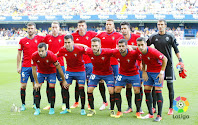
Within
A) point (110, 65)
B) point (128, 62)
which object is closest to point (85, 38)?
point (110, 65)

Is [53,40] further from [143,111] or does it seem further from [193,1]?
[193,1]

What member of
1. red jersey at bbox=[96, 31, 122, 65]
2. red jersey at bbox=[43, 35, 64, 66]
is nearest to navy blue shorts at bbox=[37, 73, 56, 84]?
red jersey at bbox=[43, 35, 64, 66]

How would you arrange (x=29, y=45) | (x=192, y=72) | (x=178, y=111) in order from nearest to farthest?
1. (x=178, y=111)
2. (x=29, y=45)
3. (x=192, y=72)

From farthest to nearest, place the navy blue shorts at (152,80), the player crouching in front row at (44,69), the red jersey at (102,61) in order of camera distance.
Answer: the player crouching in front row at (44,69)
the red jersey at (102,61)
the navy blue shorts at (152,80)

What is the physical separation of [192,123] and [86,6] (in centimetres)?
4259

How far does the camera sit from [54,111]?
24.0 ft

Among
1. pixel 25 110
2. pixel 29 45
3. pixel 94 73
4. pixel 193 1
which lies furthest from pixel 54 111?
pixel 193 1

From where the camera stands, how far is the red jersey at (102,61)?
6.87 m

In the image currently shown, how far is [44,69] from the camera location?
734 cm

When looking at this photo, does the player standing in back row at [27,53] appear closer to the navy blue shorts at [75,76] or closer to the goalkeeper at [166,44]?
the navy blue shorts at [75,76]

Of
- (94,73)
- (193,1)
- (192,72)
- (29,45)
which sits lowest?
(192,72)

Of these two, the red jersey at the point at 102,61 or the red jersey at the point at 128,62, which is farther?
the red jersey at the point at 102,61

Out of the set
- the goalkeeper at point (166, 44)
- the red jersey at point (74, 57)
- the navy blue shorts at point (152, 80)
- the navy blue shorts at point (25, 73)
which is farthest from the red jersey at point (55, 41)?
the navy blue shorts at point (152, 80)

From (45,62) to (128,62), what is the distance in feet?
6.88
